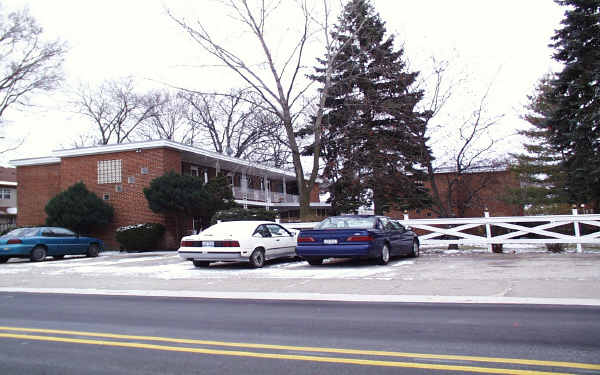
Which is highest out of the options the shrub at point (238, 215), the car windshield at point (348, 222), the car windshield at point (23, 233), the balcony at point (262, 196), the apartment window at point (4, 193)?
the apartment window at point (4, 193)

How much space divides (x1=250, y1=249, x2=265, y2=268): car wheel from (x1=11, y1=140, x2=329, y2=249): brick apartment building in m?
9.44

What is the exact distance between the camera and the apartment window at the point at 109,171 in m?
29.2

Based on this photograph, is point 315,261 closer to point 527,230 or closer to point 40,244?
point 527,230

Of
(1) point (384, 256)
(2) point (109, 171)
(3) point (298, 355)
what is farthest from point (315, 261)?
(2) point (109, 171)

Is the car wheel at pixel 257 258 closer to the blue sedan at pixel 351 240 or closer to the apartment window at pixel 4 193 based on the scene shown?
the blue sedan at pixel 351 240

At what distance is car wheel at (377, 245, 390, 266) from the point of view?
1396 cm

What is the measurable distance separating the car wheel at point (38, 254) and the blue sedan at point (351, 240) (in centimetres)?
1194

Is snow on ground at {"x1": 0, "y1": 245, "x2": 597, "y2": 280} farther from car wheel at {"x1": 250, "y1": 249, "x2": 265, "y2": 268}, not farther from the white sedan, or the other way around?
the white sedan

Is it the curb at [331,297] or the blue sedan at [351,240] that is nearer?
the curb at [331,297]

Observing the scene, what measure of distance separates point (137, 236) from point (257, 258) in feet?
43.5

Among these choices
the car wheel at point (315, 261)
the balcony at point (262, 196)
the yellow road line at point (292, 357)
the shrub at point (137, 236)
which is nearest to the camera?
the yellow road line at point (292, 357)

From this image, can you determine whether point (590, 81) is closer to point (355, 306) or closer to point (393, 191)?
point (393, 191)

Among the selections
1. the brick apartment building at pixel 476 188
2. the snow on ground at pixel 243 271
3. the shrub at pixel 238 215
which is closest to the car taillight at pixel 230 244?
the snow on ground at pixel 243 271

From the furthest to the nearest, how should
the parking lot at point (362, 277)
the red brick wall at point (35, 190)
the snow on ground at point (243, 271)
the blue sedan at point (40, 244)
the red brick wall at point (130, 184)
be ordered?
the red brick wall at point (35, 190) < the red brick wall at point (130, 184) < the blue sedan at point (40, 244) < the snow on ground at point (243, 271) < the parking lot at point (362, 277)
